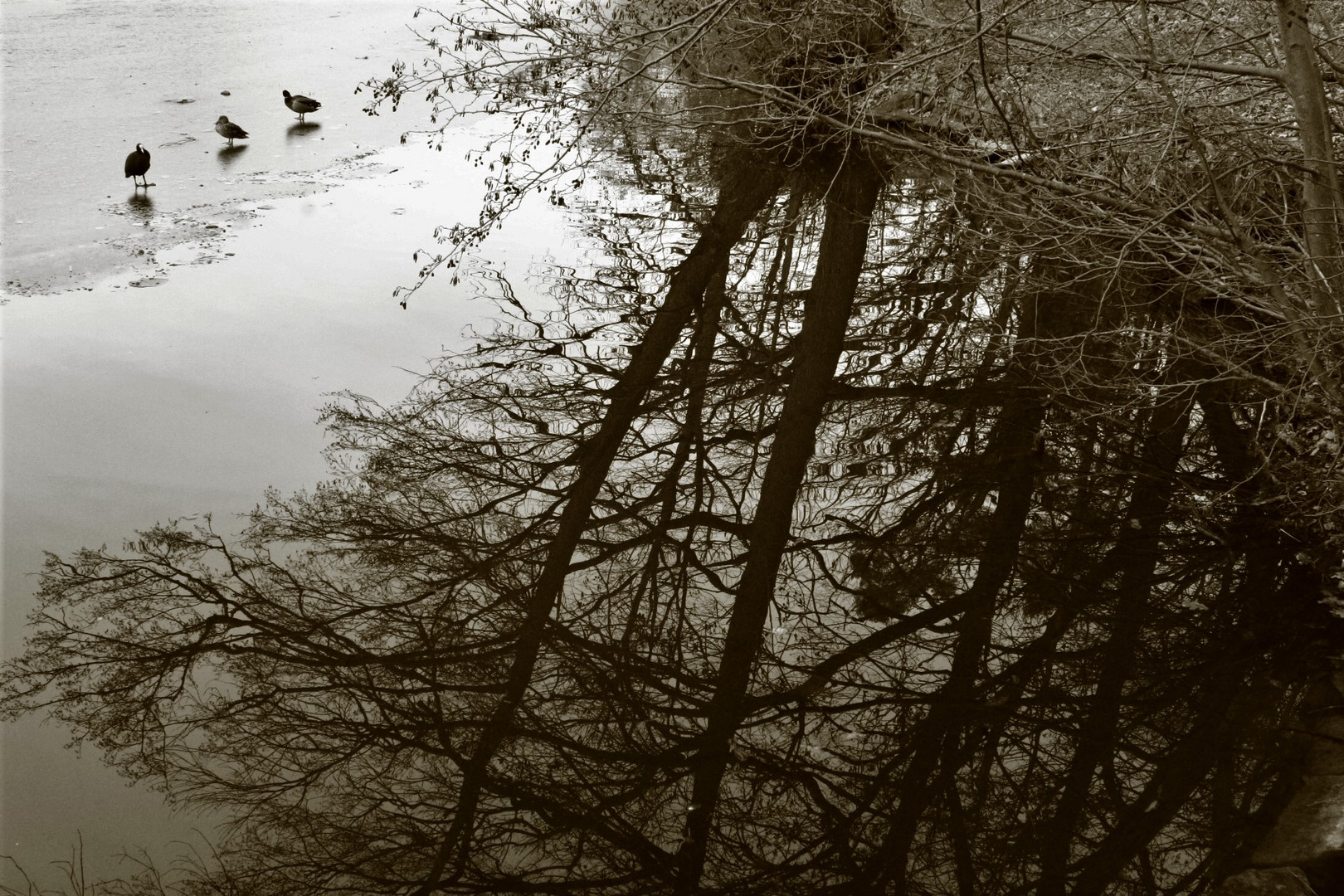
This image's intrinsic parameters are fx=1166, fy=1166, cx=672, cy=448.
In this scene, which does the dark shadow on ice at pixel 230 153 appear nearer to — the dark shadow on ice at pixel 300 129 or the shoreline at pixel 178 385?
the dark shadow on ice at pixel 300 129

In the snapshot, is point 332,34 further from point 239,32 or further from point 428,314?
point 428,314

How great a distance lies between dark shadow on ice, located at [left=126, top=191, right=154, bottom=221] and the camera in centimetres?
756

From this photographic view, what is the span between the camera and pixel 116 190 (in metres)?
8.02

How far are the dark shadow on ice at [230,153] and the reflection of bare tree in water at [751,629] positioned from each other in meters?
4.58

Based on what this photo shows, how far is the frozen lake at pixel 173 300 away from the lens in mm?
3918

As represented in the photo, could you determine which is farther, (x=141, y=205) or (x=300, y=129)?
(x=300, y=129)

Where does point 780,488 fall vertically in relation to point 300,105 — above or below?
below

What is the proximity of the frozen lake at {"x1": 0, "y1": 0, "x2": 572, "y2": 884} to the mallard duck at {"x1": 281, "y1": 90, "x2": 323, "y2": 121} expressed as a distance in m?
0.17

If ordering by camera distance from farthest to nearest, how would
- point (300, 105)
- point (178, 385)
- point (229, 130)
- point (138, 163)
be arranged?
point (300, 105) < point (229, 130) < point (138, 163) < point (178, 385)

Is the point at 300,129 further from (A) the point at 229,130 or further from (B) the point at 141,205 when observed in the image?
(B) the point at 141,205

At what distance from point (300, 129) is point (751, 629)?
27.7ft

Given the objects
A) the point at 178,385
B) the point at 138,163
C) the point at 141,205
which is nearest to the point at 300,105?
the point at 138,163

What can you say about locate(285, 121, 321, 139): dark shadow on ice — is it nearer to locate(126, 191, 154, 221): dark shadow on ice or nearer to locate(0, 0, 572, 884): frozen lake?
locate(0, 0, 572, 884): frozen lake

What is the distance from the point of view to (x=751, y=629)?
12.3 ft
